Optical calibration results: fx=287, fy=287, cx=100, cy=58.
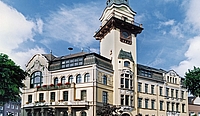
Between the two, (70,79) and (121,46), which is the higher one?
(121,46)

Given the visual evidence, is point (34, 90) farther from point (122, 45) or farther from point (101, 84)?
point (122, 45)

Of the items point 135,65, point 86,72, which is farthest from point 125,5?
point 86,72

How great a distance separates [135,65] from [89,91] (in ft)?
38.1

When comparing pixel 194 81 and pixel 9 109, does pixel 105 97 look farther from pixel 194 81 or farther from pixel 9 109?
pixel 9 109

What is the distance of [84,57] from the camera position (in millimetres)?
46656

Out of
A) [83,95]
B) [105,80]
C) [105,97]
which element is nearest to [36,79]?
[83,95]

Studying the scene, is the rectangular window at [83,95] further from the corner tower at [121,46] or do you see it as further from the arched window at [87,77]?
the corner tower at [121,46]

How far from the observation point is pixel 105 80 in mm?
46938

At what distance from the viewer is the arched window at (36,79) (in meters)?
49.8

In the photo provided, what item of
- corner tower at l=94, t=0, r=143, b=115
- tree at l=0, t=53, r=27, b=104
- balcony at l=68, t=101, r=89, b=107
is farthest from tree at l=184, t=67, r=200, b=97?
tree at l=0, t=53, r=27, b=104

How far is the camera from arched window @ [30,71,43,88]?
49812mm

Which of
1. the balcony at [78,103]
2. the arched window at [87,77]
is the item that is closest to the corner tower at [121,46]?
the arched window at [87,77]

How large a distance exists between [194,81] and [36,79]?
27.9 meters

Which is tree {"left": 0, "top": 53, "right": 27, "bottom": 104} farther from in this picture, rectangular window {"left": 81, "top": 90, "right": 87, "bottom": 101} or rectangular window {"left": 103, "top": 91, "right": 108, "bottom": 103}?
rectangular window {"left": 103, "top": 91, "right": 108, "bottom": 103}
